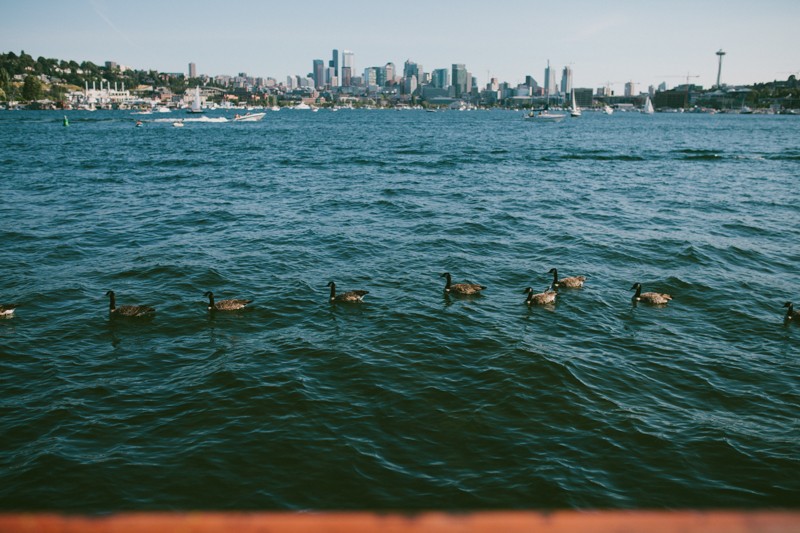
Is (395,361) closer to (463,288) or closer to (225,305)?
(463,288)

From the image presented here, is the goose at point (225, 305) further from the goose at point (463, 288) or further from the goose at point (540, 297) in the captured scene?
the goose at point (540, 297)

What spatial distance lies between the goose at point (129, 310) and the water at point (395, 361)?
1.15ft

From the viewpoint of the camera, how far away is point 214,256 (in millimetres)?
25172

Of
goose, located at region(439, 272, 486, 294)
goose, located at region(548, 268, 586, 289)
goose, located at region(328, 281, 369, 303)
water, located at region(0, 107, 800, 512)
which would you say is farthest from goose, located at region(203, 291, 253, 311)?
goose, located at region(548, 268, 586, 289)

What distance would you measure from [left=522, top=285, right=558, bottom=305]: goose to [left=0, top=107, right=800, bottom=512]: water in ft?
1.76

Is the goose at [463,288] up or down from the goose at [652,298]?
up

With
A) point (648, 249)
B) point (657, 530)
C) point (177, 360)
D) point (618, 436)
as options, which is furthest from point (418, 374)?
point (648, 249)

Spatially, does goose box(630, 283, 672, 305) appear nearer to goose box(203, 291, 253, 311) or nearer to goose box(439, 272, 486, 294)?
goose box(439, 272, 486, 294)

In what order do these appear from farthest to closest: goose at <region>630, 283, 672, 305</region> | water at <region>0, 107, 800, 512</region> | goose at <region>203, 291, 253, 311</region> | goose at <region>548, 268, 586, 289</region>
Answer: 1. goose at <region>548, 268, 586, 289</region>
2. goose at <region>630, 283, 672, 305</region>
3. goose at <region>203, 291, 253, 311</region>
4. water at <region>0, 107, 800, 512</region>

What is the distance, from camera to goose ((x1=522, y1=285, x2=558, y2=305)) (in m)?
19.5

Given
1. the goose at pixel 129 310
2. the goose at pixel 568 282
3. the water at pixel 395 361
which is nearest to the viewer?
the water at pixel 395 361

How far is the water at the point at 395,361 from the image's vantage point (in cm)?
1065

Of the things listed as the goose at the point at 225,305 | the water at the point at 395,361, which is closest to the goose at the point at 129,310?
the water at the point at 395,361

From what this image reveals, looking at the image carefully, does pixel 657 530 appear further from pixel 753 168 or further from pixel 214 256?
pixel 753 168
